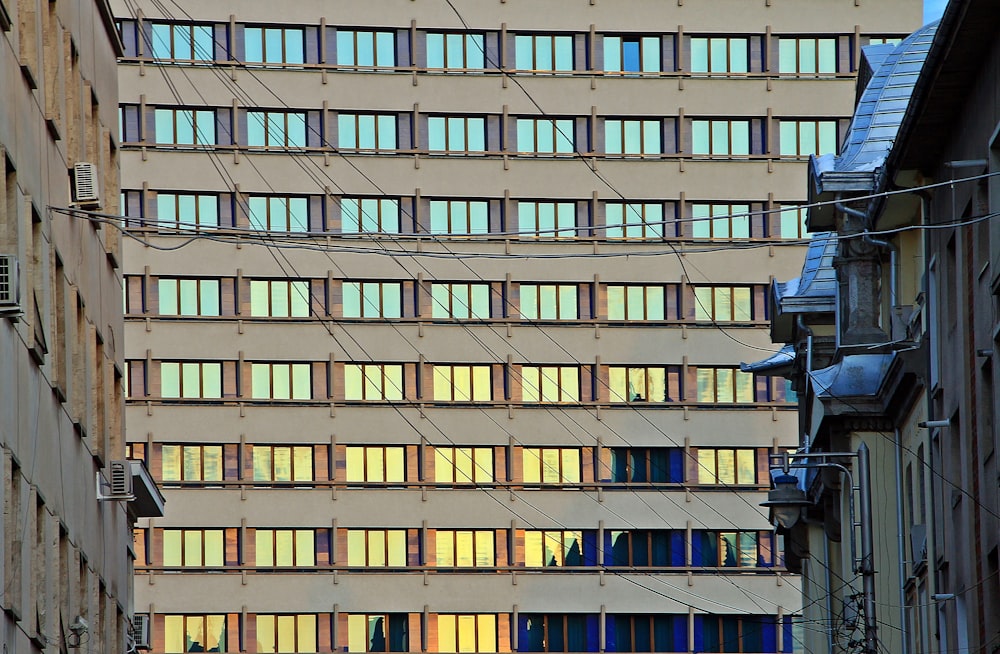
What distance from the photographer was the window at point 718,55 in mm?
84125

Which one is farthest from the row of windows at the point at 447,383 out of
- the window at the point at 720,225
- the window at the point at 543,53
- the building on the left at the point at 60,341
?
the building on the left at the point at 60,341

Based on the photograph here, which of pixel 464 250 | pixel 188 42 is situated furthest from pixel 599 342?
pixel 188 42

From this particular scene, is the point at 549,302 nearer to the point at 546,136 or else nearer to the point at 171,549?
the point at 546,136

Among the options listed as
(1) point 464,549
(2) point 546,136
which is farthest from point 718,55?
(1) point 464,549

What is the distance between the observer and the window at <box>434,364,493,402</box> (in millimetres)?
81625

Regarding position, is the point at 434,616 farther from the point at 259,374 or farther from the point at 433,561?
the point at 259,374

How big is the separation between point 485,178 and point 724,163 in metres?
8.50

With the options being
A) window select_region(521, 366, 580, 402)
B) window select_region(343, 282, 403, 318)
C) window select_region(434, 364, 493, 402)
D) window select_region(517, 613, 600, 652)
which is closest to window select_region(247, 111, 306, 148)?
window select_region(343, 282, 403, 318)

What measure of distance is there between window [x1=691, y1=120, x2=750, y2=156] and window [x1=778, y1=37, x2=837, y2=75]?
8.21 feet

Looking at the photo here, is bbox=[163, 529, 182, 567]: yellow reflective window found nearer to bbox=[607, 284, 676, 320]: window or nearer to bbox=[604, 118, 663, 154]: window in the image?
bbox=[607, 284, 676, 320]: window

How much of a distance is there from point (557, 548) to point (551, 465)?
2922 millimetres

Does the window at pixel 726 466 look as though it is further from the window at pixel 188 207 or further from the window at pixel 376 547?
the window at pixel 188 207

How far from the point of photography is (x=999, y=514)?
82.5ft

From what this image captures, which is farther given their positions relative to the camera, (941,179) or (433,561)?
(433,561)
